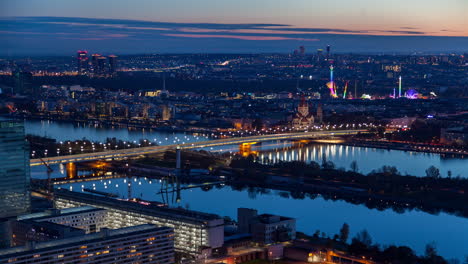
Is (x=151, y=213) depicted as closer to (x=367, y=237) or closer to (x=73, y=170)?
(x=367, y=237)

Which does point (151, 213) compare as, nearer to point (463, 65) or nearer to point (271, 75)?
point (271, 75)

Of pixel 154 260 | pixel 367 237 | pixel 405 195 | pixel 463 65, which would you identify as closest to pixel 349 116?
pixel 405 195

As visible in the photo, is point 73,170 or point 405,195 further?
point 73,170

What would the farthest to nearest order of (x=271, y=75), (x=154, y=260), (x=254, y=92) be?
(x=271, y=75) < (x=254, y=92) < (x=154, y=260)

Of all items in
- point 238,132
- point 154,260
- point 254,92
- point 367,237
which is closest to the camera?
point 154,260

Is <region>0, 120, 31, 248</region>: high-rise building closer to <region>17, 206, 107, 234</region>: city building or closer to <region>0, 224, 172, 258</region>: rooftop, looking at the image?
<region>17, 206, 107, 234</region>: city building

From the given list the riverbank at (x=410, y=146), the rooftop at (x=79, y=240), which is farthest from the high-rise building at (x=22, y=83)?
the rooftop at (x=79, y=240)

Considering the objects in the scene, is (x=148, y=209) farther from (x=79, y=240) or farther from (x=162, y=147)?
(x=162, y=147)
